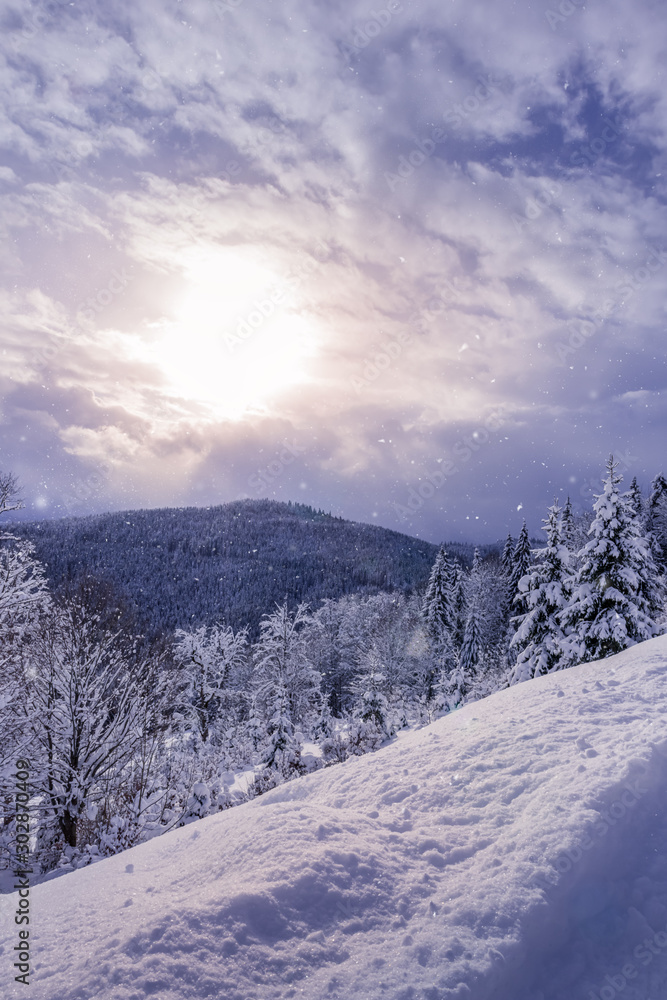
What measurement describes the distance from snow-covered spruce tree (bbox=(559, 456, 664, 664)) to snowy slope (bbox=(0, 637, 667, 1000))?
1121 centimetres

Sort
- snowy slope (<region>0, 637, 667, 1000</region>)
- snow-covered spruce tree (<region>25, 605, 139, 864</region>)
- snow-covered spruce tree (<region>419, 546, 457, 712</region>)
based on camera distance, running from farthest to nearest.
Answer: snow-covered spruce tree (<region>419, 546, 457, 712</region>) < snow-covered spruce tree (<region>25, 605, 139, 864</region>) < snowy slope (<region>0, 637, 667, 1000</region>)

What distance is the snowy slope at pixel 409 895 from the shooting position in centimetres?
324

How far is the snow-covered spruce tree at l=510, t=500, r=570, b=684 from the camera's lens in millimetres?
19672

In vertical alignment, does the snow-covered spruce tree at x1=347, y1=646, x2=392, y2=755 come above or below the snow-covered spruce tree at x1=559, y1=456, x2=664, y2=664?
below

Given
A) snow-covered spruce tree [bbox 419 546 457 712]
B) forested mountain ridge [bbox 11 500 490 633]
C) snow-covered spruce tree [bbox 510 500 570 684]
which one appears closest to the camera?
snow-covered spruce tree [bbox 510 500 570 684]

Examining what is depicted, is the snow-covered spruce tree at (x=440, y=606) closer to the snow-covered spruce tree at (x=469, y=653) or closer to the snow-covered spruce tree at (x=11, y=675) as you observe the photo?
the snow-covered spruce tree at (x=469, y=653)

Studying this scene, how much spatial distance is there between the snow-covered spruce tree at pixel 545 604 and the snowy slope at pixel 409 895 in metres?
14.5

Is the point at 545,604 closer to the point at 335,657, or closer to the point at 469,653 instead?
the point at 469,653

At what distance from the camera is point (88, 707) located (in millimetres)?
14664

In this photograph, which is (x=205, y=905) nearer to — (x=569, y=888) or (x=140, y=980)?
(x=140, y=980)

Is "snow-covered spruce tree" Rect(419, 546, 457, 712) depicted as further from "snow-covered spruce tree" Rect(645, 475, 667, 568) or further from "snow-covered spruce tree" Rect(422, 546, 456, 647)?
"snow-covered spruce tree" Rect(645, 475, 667, 568)

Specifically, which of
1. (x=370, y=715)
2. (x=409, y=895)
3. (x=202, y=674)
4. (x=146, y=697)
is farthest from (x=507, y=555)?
(x=409, y=895)

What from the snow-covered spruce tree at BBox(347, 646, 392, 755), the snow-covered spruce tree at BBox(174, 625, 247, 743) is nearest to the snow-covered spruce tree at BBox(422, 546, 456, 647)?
the snow-covered spruce tree at BBox(347, 646, 392, 755)

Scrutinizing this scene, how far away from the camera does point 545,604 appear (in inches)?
808
